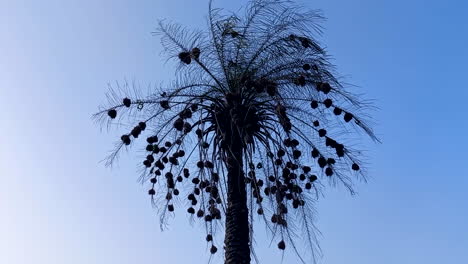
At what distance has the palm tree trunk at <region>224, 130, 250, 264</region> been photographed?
5.36 m

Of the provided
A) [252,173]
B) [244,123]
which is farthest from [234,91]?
[252,173]

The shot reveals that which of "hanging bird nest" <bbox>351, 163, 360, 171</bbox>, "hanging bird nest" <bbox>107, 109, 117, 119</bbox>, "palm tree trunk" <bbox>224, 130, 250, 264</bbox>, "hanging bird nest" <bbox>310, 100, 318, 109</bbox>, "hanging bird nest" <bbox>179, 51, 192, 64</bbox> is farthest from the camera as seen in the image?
"hanging bird nest" <bbox>107, 109, 117, 119</bbox>

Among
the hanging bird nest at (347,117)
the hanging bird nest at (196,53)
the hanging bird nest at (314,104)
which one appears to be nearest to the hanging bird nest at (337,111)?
the hanging bird nest at (347,117)

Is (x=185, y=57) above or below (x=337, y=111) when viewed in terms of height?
above

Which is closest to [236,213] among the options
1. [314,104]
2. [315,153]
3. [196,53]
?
[315,153]

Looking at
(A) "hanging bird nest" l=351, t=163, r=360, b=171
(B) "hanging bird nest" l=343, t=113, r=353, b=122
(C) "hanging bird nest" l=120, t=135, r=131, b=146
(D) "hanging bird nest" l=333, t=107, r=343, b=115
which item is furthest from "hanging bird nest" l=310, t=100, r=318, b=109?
(C) "hanging bird nest" l=120, t=135, r=131, b=146

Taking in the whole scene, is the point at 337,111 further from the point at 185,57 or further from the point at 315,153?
the point at 185,57

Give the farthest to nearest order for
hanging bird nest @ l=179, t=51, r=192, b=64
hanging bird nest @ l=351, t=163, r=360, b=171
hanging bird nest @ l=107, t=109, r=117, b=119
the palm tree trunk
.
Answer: hanging bird nest @ l=107, t=109, r=117, b=119 < hanging bird nest @ l=351, t=163, r=360, b=171 < hanging bird nest @ l=179, t=51, r=192, b=64 < the palm tree trunk

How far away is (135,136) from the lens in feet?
18.6

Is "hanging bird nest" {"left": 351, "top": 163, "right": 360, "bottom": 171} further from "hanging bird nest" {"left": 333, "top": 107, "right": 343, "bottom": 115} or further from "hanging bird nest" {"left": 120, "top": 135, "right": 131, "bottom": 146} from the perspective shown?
"hanging bird nest" {"left": 120, "top": 135, "right": 131, "bottom": 146}

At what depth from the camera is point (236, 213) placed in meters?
5.47

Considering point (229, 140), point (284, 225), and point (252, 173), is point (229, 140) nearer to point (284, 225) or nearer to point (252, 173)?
point (252, 173)

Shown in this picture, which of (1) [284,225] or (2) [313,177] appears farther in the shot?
(2) [313,177]

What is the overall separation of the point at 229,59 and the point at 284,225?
5.21ft
